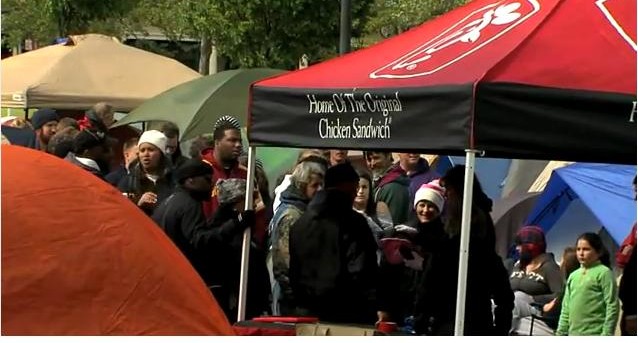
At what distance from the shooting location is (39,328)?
4715 millimetres

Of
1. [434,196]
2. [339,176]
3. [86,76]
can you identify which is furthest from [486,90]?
[86,76]

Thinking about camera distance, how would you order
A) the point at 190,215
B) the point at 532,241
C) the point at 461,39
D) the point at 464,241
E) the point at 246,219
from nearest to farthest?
the point at 464,241, the point at 461,39, the point at 190,215, the point at 246,219, the point at 532,241

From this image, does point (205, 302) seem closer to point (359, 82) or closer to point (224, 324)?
point (224, 324)

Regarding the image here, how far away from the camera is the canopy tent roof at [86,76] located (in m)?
17.8

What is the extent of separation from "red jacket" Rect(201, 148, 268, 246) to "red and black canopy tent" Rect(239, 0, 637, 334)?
1.08m

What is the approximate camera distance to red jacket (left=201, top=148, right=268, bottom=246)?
8.76 metres

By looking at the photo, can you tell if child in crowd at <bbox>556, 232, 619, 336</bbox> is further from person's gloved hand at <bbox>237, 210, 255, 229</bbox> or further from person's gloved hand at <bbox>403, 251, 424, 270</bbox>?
person's gloved hand at <bbox>237, 210, 255, 229</bbox>

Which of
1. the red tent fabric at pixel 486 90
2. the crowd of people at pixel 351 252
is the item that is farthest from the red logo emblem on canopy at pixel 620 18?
the crowd of people at pixel 351 252

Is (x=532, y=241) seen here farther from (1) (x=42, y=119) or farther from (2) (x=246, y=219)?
(1) (x=42, y=119)

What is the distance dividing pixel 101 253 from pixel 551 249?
789cm

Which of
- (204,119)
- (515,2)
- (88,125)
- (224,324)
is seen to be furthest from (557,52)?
(204,119)

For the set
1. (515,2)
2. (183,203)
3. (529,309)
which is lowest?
(529,309)

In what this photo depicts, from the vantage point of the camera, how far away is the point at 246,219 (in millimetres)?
8258

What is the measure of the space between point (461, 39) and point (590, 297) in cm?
243
